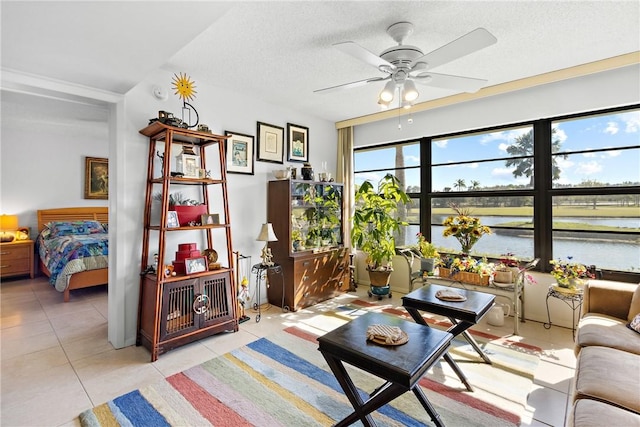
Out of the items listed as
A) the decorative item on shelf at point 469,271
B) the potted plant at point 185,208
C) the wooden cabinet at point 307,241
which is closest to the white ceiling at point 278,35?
the potted plant at point 185,208

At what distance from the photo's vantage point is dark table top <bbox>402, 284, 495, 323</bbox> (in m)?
2.18

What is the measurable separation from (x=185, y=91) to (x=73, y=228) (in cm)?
407

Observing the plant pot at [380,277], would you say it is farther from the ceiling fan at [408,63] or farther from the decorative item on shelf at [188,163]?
the decorative item on shelf at [188,163]

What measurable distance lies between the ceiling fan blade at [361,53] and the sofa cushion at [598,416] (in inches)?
83.6

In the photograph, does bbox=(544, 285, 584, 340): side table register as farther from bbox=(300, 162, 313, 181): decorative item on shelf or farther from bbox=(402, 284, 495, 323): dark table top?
bbox=(300, 162, 313, 181): decorative item on shelf

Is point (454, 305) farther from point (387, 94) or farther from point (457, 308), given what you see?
point (387, 94)

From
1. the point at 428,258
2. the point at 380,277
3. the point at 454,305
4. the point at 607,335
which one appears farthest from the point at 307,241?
the point at 607,335

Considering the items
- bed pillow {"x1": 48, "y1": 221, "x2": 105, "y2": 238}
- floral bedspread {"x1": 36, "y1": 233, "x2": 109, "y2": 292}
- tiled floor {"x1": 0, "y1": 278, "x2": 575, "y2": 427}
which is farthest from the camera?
bed pillow {"x1": 48, "y1": 221, "x2": 105, "y2": 238}

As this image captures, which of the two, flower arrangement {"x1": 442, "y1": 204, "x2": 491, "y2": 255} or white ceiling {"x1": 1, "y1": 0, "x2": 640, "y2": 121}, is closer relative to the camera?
white ceiling {"x1": 1, "y1": 0, "x2": 640, "y2": 121}

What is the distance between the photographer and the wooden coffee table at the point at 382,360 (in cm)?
144

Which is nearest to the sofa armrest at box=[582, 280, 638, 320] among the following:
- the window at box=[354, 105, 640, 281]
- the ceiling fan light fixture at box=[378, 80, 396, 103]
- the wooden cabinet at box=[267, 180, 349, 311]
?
the window at box=[354, 105, 640, 281]

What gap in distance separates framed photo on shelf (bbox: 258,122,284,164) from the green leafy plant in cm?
127

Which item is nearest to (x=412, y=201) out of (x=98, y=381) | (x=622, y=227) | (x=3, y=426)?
(x=622, y=227)

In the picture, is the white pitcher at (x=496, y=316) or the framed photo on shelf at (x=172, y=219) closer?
the framed photo on shelf at (x=172, y=219)
